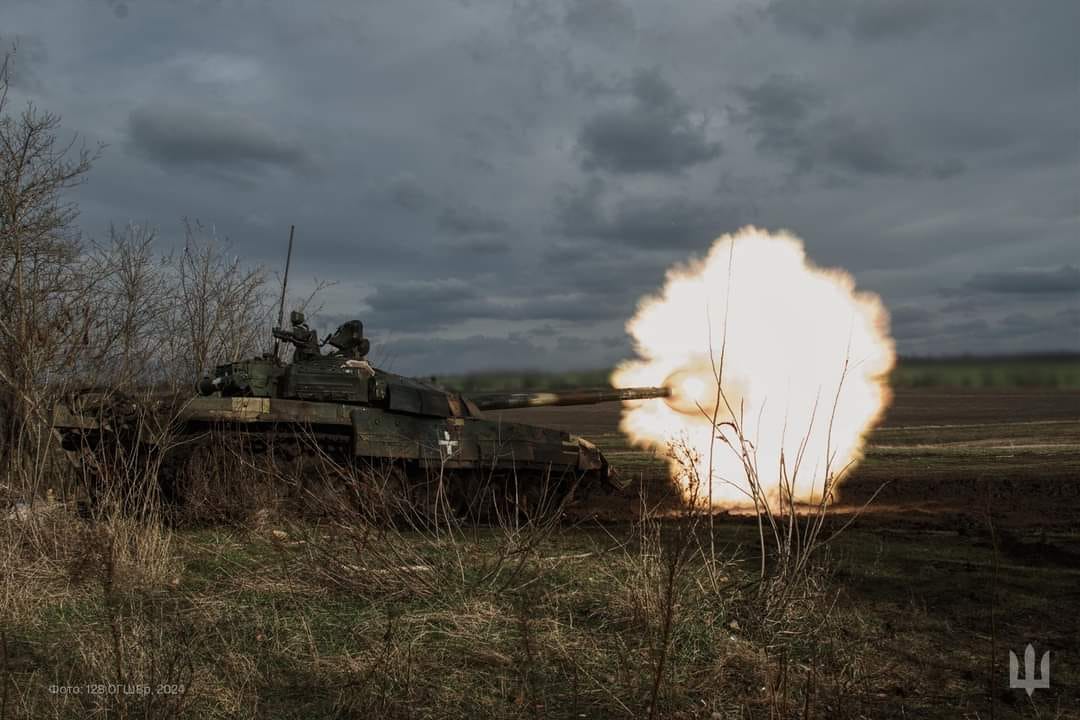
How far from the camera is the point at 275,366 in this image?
46.9 feet

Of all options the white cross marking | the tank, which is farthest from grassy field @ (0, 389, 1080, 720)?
the white cross marking

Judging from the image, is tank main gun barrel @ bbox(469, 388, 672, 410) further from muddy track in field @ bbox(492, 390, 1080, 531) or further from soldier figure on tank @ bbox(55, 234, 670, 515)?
muddy track in field @ bbox(492, 390, 1080, 531)

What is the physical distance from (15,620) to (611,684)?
452 centimetres

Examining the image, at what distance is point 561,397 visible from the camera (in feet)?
55.9

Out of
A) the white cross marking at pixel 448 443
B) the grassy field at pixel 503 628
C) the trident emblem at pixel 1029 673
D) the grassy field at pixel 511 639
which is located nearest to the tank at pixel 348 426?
the white cross marking at pixel 448 443

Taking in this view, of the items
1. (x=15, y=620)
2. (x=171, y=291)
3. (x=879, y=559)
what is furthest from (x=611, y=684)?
(x=171, y=291)

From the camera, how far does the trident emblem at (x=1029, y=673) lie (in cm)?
532

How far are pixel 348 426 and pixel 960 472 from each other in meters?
13.0

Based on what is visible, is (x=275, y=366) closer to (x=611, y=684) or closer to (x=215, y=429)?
(x=215, y=429)

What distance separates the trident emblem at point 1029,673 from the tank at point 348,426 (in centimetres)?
746

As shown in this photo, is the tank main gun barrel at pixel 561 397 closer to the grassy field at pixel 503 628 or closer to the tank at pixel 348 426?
the tank at pixel 348 426

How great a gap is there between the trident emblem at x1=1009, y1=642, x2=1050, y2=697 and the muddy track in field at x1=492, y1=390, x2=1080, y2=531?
1.16m

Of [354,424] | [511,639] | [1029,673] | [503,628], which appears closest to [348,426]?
[354,424]

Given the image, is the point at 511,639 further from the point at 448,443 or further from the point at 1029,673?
the point at 448,443
